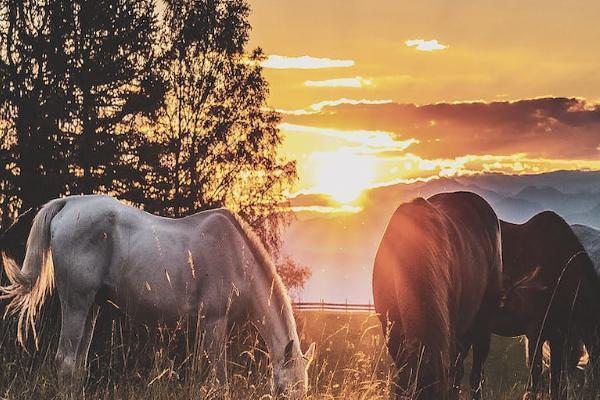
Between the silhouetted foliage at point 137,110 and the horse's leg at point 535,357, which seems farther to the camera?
the silhouetted foliage at point 137,110

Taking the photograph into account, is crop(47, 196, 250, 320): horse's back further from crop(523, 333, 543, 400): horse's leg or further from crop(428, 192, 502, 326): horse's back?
crop(523, 333, 543, 400): horse's leg

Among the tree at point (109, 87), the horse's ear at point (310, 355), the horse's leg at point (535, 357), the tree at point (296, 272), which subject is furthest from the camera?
the tree at point (296, 272)

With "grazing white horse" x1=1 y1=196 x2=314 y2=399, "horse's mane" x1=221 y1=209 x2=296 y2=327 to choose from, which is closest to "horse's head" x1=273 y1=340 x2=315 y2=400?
"horse's mane" x1=221 y1=209 x2=296 y2=327

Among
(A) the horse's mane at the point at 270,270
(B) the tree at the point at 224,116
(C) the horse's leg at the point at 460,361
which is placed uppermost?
(B) the tree at the point at 224,116

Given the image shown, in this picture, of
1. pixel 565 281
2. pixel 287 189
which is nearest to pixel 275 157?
pixel 287 189

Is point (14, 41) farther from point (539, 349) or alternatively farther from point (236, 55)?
point (539, 349)

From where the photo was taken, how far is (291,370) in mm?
6672

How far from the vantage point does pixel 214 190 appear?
2098cm

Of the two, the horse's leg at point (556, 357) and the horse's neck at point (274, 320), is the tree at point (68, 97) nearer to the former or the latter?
the horse's neck at point (274, 320)

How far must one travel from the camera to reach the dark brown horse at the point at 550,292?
1028cm

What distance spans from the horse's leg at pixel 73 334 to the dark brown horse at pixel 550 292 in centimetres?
543

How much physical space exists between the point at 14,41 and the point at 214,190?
20.8 ft

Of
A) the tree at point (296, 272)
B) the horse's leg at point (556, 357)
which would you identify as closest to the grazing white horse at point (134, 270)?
the horse's leg at point (556, 357)

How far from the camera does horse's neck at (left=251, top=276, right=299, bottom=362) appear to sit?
23.9ft
